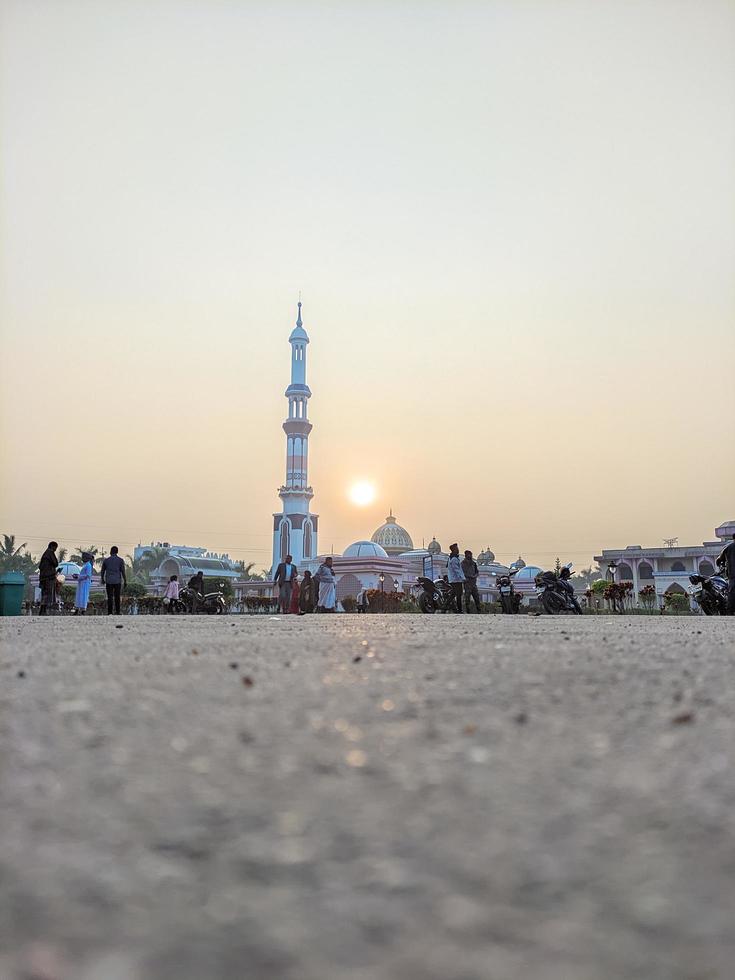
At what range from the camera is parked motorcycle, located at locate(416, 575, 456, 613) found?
1567 cm

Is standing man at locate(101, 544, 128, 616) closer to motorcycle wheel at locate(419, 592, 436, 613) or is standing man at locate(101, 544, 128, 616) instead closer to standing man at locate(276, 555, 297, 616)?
standing man at locate(276, 555, 297, 616)

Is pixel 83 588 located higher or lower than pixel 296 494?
lower

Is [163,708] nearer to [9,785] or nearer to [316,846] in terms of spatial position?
[9,785]

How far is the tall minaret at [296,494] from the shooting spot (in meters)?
60.3

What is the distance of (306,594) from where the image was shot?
16.0m

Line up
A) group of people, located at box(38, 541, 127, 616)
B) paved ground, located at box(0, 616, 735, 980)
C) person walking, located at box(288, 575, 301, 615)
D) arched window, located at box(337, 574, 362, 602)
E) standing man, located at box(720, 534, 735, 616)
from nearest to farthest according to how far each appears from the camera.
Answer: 1. paved ground, located at box(0, 616, 735, 980)
2. standing man, located at box(720, 534, 735, 616)
3. group of people, located at box(38, 541, 127, 616)
4. person walking, located at box(288, 575, 301, 615)
5. arched window, located at box(337, 574, 362, 602)

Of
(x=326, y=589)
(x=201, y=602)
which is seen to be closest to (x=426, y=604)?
(x=326, y=589)

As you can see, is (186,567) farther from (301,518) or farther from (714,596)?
(714,596)

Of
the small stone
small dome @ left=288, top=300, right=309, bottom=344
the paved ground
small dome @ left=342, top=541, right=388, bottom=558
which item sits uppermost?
small dome @ left=288, top=300, right=309, bottom=344

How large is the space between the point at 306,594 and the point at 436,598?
252 centimetres

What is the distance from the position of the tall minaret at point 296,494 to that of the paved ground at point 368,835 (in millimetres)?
58172

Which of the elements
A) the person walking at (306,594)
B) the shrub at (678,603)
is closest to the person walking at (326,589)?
the person walking at (306,594)

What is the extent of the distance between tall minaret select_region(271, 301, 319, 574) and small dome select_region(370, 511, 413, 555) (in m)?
7.25

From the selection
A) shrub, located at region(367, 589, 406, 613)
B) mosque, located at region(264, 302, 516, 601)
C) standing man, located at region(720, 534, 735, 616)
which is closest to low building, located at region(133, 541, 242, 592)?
mosque, located at region(264, 302, 516, 601)
